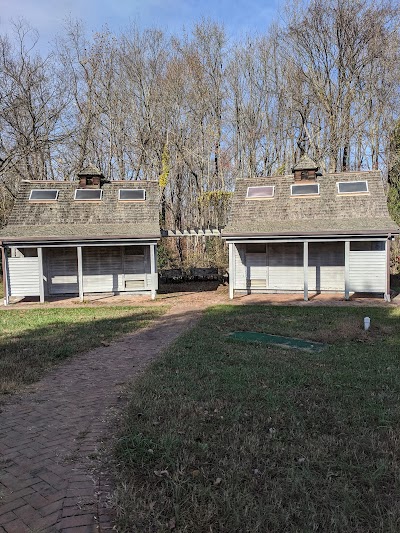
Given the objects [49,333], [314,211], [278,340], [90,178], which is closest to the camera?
[278,340]

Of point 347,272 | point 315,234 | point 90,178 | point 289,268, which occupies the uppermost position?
point 90,178

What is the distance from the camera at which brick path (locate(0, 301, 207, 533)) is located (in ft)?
8.59

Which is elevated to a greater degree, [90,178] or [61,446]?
[90,178]

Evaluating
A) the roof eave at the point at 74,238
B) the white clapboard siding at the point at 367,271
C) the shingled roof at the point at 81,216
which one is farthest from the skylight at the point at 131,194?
the white clapboard siding at the point at 367,271

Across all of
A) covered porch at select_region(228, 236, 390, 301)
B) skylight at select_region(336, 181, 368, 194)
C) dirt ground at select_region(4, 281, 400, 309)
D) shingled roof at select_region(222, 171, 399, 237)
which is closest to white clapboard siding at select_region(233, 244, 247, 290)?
covered porch at select_region(228, 236, 390, 301)

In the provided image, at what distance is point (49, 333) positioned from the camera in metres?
9.01

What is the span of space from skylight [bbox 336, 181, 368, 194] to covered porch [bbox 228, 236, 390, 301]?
219 centimetres

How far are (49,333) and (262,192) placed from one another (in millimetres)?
11546

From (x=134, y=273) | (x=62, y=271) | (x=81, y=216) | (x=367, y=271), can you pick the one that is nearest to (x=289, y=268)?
(x=367, y=271)

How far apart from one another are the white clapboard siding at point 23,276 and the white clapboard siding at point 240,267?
27.1 ft

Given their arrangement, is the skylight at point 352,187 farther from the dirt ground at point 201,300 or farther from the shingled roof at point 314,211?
the dirt ground at point 201,300

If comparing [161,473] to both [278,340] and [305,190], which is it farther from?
[305,190]

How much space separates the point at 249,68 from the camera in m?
26.8

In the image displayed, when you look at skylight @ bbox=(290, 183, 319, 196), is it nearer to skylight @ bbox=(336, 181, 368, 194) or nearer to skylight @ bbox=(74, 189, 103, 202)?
skylight @ bbox=(336, 181, 368, 194)
